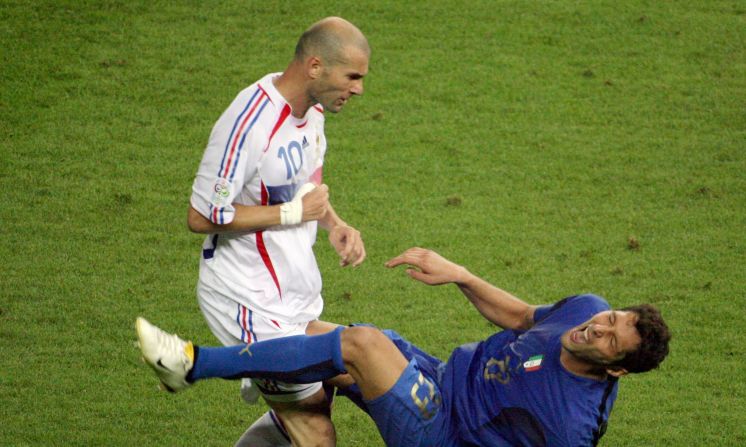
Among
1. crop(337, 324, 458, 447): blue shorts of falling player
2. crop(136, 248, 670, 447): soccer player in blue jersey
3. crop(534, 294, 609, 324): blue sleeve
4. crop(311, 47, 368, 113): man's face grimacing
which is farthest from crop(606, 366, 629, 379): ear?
crop(311, 47, 368, 113): man's face grimacing

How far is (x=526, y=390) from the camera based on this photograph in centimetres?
428

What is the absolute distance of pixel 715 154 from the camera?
795 centimetres

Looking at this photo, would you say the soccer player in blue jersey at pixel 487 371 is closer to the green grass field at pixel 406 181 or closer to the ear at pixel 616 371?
the ear at pixel 616 371

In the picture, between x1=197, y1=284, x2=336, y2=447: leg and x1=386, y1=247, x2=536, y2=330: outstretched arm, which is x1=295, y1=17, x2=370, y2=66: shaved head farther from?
x1=197, y1=284, x2=336, y2=447: leg

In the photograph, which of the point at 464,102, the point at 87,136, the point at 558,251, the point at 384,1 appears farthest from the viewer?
the point at 384,1

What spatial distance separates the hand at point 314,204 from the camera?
4.44 m

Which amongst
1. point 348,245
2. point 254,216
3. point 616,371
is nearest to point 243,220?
point 254,216

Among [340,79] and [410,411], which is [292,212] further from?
[410,411]

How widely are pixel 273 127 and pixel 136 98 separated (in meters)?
4.13

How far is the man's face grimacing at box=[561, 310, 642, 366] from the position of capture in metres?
4.14

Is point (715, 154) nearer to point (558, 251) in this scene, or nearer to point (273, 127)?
point (558, 251)

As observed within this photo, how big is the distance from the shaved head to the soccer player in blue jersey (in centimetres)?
105

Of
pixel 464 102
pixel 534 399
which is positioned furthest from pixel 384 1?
pixel 534 399

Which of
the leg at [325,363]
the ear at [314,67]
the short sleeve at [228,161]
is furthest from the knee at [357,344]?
the ear at [314,67]
